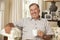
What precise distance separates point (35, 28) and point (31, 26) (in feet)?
0.19

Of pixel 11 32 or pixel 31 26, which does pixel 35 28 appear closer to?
pixel 31 26

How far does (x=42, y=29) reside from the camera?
6.97ft

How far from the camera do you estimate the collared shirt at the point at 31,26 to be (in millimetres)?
2113

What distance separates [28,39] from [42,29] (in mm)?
212

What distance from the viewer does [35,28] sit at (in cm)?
213

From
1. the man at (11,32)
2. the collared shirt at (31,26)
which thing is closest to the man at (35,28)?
the collared shirt at (31,26)

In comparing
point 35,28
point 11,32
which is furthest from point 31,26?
point 11,32

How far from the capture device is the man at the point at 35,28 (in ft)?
6.70

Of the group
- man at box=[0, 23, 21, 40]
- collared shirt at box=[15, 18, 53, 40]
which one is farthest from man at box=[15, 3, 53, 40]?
man at box=[0, 23, 21, 40]

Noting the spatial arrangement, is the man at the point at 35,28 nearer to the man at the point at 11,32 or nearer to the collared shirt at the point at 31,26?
the collared shirt at the point at 31,26

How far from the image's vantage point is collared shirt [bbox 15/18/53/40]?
211 cm

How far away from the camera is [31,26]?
216cm

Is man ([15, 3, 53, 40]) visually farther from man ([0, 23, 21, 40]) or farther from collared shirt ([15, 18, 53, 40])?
man ([0, 23, 21, 40])

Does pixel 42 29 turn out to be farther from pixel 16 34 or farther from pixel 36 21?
pixel 16 34
